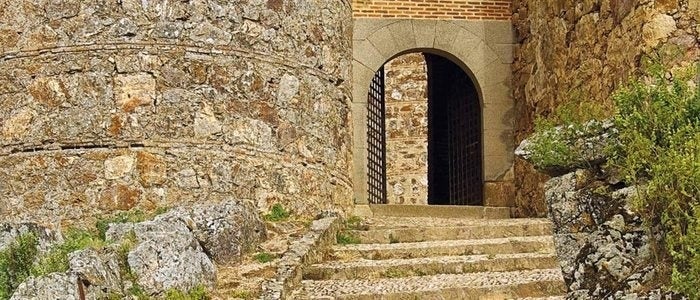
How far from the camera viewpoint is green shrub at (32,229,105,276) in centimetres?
807

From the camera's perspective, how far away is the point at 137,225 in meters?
8.90

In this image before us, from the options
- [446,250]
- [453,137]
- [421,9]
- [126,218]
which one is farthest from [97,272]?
[453,137]

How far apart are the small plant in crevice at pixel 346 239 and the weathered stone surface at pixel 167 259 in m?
1.79

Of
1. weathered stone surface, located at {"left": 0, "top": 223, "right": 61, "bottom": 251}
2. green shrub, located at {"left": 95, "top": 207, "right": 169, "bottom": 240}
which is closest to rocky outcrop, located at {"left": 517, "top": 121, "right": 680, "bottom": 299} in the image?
weathered stone surface, located at {"left": 0, "top": 223, "right": 61, "bottom": 251}

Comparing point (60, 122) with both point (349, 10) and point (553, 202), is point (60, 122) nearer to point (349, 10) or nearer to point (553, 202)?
point (349, 10)

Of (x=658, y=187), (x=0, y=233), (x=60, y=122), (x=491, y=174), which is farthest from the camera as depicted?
(x=491, y=174)

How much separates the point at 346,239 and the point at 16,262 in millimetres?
2777

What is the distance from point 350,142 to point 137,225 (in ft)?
13.1

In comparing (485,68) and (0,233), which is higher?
(485,68)

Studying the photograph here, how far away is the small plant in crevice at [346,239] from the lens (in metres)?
10.3

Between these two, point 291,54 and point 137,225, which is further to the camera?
point 291,54

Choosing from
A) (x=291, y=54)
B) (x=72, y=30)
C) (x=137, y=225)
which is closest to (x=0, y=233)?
(x=137, y=225)

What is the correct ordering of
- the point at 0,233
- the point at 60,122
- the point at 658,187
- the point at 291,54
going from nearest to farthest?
the point at 658,187 → the point at 0,233 → the point at 60,122 → the point at 291,54

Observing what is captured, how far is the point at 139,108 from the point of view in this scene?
10.7 metres
